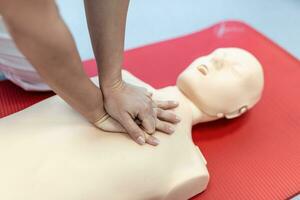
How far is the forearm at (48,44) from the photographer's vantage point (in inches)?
26.8


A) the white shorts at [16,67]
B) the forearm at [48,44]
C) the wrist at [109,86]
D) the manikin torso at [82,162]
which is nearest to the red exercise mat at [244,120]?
the white shorts at [16,67]

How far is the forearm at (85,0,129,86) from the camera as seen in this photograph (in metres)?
0.94

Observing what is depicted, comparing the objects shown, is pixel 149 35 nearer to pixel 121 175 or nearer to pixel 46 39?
pixel 121 175

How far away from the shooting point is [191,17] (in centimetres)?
184

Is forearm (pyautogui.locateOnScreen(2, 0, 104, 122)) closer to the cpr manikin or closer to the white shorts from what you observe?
the cpr manikin

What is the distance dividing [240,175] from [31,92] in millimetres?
745

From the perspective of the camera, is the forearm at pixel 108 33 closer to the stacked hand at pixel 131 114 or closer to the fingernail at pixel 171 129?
the stacked hand at pixel 131 114

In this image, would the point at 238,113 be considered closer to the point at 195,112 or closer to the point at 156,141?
the point at 195,112

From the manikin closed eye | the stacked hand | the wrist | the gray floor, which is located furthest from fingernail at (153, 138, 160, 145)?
the gray floor

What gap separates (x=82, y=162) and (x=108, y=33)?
1.04ft

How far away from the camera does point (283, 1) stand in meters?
1.94


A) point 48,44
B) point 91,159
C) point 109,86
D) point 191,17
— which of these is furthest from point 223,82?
point 191,17

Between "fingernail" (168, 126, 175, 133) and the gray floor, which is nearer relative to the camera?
"fingernail" (168, 126, 175, 133)

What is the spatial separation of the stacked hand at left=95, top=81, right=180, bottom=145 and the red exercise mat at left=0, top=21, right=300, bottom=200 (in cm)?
25
